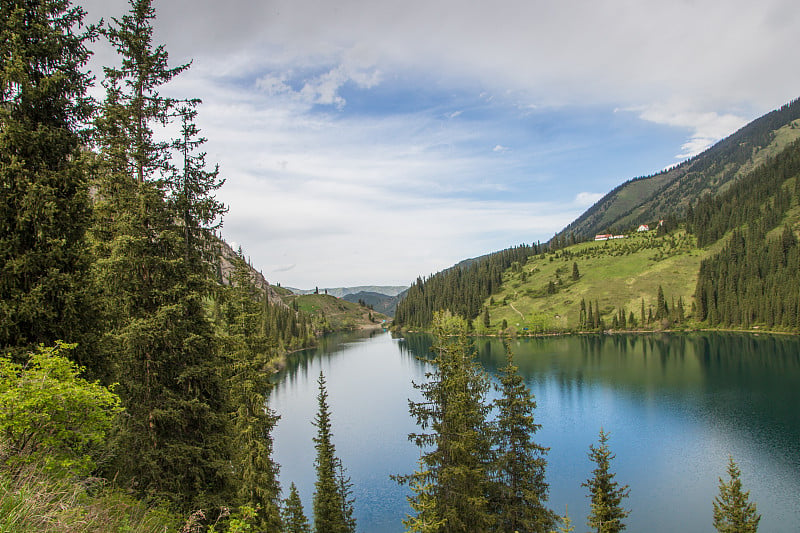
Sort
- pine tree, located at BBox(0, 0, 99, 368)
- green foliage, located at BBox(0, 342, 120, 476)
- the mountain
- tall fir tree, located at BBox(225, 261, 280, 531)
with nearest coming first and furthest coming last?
green foliage, located at BBox(0, 342, 120, 476)
pine tree, located at BBox(0, 0, 99, 368)
tall fir tree, located at BBox(225, 261, 280, 531)
the mountain

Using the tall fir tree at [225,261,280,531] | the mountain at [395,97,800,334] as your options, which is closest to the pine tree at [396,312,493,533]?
the tall fir tree at [225,261,280,531]

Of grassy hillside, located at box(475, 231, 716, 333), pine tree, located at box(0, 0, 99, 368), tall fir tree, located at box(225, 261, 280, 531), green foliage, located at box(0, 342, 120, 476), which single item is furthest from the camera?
grassy hillside, located at box(475, 231, 716, 333)

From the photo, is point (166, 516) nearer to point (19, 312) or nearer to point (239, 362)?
point (19, 312)

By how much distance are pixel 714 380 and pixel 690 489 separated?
46.2m

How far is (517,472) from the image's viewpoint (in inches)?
790

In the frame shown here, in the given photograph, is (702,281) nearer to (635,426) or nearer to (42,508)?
(635,426)

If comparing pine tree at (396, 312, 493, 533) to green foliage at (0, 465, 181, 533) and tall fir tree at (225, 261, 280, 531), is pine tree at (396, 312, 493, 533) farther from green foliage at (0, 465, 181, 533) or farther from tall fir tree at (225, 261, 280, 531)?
green foliage at (0, 465, 181, 533)

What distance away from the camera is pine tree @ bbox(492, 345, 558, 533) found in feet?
64.6

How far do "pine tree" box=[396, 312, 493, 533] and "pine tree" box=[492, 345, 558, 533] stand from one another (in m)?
0.79

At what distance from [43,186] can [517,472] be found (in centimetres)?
2217

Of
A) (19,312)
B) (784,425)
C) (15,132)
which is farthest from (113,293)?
(784,425)

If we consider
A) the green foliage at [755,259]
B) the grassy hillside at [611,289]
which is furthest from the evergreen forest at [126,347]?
the grassy hillside at [611,289]

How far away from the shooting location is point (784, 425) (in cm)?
4897

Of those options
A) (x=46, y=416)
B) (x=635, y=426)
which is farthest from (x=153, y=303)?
(x=635, y=426)
